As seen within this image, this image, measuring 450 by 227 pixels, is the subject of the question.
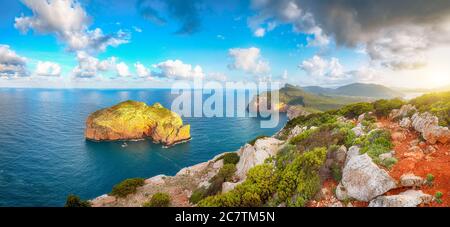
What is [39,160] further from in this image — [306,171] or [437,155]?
[437,155]

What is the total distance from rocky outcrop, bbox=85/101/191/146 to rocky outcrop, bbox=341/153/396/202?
8414 centimetres

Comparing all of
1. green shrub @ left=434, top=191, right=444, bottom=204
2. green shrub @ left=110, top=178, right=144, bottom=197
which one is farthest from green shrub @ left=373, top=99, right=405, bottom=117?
green shrub @ left=110, top=178, right=144, bottom=197

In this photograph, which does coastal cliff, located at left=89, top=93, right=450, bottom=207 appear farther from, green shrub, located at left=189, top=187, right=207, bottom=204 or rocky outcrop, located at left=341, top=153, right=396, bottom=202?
green shrub, located at left=189, top=187, right=207, bottom=204

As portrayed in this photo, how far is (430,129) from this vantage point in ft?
53.4

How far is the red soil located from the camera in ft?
37.7

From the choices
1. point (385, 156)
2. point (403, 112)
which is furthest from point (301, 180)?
point (403, 112)

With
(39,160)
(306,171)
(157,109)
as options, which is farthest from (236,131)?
(306,171)

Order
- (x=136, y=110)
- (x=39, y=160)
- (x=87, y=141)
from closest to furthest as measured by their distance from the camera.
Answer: (x=39, y=160) → (x=87, y=141) → (x=136, y=110)

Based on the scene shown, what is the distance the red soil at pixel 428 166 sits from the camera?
11.5m

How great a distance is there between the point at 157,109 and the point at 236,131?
4108 centimetres

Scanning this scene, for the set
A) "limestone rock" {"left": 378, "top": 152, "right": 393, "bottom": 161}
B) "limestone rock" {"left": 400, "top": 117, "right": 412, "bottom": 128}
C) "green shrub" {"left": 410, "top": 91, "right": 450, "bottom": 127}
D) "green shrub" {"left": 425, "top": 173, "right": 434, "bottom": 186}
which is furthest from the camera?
"limestone rock" {"left": 400, "top": 117, "right": 412, "bottom": 128}

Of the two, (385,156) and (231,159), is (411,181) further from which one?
(231,159)

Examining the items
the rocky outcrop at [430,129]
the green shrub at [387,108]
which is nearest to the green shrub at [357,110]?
the green shrub at [387,108]

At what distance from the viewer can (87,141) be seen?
93.8 meters
